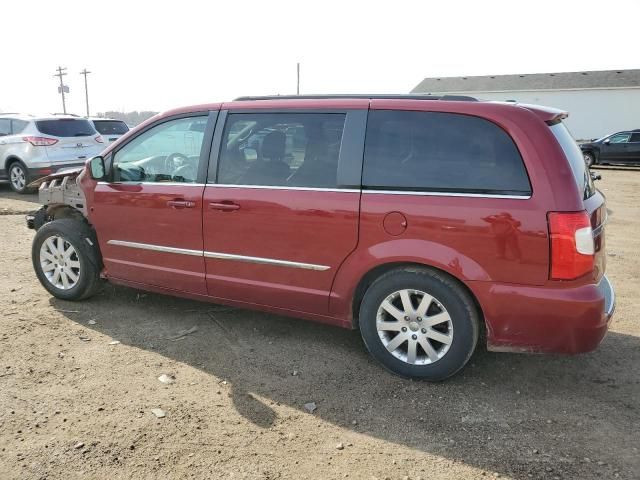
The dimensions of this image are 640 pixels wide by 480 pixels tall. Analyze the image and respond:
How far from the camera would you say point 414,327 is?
3.36 meters

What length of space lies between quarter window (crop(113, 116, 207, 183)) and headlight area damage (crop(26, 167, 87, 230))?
51cm

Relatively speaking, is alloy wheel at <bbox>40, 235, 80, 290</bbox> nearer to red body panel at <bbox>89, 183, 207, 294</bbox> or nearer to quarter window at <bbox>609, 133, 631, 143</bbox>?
red body panel at <bbox>89, 183, 207, 294</bbox>

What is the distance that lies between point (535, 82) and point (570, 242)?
39.6 m

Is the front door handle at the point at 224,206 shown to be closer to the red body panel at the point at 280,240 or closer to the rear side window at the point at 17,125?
the red body panel at the point at 280,240

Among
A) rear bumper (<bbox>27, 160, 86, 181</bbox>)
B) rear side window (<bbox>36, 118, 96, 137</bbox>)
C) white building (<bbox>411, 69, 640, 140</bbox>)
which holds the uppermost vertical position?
white building (<bbox>411, 69, 640, 140</bbox>)

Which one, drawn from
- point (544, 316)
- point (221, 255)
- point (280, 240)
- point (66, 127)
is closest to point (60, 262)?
point (221, 255)

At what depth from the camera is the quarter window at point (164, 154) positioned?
13.3ft

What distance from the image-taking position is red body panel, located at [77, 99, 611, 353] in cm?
298

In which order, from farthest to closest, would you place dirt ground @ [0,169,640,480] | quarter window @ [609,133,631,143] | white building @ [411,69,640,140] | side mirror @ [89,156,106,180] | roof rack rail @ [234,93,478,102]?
white building @ [411,69,640,140] → quarter window @ [609,133,631,143] → side mirror @ [89,156,106,180] → roof rack rail @ [234,93,478,102] → dirt ground @ [0,169,640,480]

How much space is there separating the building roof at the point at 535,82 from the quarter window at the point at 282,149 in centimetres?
3773

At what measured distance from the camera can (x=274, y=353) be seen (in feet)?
12.6

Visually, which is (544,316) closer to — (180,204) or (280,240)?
(280,240)

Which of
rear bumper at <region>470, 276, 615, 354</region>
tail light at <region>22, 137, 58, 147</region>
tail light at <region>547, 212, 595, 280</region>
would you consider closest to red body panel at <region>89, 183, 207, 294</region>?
rear bumper at <region>470, 276, 615, 354</region>

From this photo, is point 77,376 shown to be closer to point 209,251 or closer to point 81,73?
point 209,251
